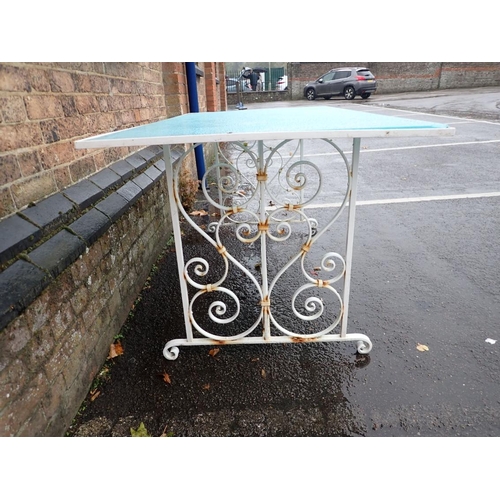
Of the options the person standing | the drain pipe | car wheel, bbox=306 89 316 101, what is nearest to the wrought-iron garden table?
the drain pipe

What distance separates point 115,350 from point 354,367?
1500 millimetres

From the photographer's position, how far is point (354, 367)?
2.16m

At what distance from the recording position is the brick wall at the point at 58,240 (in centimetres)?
149

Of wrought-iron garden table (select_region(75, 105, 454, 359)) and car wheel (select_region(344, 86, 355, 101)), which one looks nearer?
wrought-iron garden table (select_region(75, 105, 454, 359))

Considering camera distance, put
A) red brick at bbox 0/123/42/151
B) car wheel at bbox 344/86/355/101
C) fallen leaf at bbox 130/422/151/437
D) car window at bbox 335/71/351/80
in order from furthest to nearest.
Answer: car wheel at bbox 344/86/355/101 → car window at bbox 335/71/351/80 → fallen leaf at bbox 130/422/151/437 → red brick at bbox 0/123/42/151

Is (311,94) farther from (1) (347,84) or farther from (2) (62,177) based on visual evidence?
(2) (62,177)

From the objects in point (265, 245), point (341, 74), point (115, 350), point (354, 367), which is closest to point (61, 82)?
point (265, 245)

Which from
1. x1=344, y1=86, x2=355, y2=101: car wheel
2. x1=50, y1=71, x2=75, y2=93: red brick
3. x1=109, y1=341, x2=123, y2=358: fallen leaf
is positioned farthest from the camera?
x1=344, y1=86, x2=355, y2=101: car wheel

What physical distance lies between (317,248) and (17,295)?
109 inches

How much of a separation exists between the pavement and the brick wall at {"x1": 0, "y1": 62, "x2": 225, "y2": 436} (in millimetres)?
243

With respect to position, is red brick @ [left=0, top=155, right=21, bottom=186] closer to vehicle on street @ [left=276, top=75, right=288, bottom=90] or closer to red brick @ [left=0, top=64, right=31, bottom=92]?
red brick @ [left=0, top=64, right=31, bottom=92]

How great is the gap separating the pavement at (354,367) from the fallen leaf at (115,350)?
5 centimetres

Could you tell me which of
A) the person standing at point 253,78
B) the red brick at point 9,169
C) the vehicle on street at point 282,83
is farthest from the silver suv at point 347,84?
the red brick at point 9,169

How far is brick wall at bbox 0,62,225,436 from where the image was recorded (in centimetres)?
149
